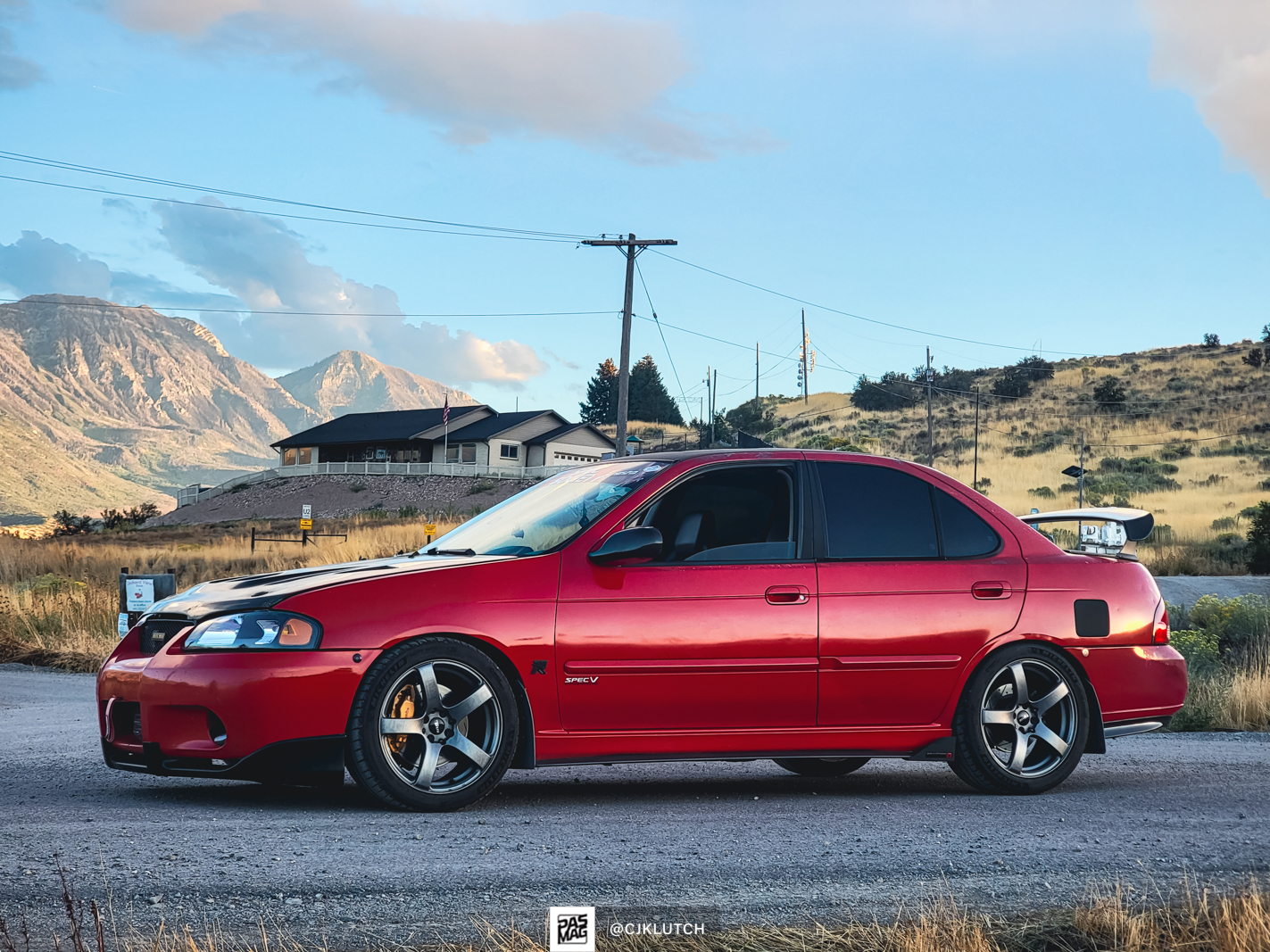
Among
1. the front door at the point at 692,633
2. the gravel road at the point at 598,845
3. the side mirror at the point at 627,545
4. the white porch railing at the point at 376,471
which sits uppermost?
the white porch railing at the point at 376,471

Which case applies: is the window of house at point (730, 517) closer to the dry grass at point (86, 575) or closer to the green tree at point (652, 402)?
the dry grass at point (86, 575)

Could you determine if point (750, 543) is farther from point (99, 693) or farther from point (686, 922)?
point (99, 693)

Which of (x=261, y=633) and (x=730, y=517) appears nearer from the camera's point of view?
(x=261, y=633)

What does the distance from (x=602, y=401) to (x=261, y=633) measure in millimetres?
103229

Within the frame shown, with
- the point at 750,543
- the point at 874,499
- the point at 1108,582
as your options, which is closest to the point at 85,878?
the point at 750,543

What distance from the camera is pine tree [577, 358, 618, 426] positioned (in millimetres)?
107188

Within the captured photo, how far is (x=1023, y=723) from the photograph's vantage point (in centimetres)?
648

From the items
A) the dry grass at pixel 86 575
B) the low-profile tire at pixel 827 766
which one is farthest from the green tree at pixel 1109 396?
the low-profile tire at pixel 827 766

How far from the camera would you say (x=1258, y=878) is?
4.59 m

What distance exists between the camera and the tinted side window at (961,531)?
6.57 metres

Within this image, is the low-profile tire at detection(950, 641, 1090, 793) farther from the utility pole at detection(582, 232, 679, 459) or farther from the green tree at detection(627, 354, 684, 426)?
the green tree at detection(627, 354, 684, 426)

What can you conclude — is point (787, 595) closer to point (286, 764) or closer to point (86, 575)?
point (286, 764)

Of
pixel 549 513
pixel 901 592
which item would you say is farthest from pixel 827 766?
pixel 549 513

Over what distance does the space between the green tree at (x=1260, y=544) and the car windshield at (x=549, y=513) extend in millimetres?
30476
